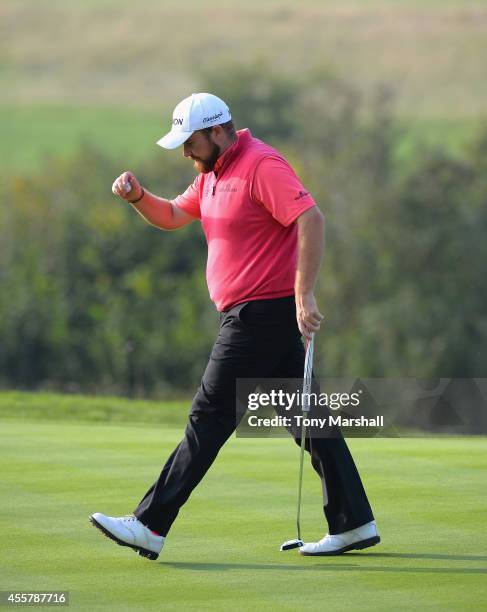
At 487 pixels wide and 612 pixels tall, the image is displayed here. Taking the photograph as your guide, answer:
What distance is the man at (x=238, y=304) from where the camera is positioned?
5855 mm

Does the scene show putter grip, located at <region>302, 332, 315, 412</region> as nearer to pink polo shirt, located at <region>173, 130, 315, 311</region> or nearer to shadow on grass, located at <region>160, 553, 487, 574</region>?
pink polo shirt, located at <region>173, 130, 315, 311</region>

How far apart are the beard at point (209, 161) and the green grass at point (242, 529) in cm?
165

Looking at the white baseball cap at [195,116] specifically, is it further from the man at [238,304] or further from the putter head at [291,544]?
the putter head at [291,544]

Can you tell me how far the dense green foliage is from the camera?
53125 millimetres

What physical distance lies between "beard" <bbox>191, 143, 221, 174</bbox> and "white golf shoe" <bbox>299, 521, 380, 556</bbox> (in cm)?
172

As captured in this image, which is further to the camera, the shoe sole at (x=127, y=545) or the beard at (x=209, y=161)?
the beard at (x=209, y=161)

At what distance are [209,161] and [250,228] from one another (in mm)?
371

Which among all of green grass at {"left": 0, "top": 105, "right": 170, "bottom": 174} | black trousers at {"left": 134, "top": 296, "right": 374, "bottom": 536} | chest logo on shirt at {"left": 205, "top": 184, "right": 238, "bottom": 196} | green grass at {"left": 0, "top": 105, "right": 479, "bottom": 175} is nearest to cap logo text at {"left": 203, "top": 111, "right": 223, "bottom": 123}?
chest logo on shirt at {"left": 205, "top": 184, "right": 238, "bottom": 196}

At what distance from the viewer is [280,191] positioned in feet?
18.9

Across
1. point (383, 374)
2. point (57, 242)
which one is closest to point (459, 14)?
point (57, 242)

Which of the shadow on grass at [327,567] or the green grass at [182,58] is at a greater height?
the green grass at [182,58]

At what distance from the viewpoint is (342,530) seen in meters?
5.96

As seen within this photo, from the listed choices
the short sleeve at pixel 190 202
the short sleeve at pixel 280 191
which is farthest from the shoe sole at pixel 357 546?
the short sleeve at pixel 190 202

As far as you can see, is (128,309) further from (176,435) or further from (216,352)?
(216,352)
